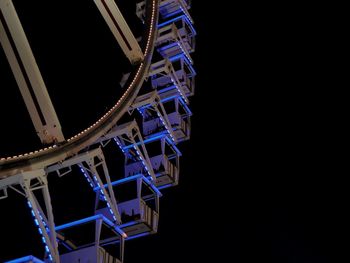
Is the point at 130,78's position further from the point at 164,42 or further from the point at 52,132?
the point at 164,42

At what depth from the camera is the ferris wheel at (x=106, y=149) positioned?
9398 mm

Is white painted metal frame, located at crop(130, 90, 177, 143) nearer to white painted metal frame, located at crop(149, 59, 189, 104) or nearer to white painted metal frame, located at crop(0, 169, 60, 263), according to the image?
white painted metal frame, located at crop(149, 59, 189, 104)

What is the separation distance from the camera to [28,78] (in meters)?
9.94

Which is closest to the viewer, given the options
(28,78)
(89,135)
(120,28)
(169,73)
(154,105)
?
(28,78)

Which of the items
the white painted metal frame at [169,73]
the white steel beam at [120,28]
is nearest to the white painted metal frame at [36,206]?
the white steel beam at [120,28]

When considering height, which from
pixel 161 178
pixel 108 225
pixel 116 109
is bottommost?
pixel 161 178

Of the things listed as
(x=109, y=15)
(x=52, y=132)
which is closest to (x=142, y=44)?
(x=109, y=15)

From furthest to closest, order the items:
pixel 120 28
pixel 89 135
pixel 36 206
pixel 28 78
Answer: pixel 120 28 → pixel 89 135 → pixel 28 78 → pixel 36 206

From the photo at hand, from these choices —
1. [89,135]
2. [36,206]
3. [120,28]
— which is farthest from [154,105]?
[36,206]

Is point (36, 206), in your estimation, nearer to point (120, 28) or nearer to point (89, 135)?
point (89, 135)

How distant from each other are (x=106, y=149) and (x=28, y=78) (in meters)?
6.04

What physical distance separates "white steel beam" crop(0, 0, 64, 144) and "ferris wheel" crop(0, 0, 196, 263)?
0.06ft

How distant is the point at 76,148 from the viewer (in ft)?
33.4

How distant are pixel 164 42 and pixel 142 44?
350cm
